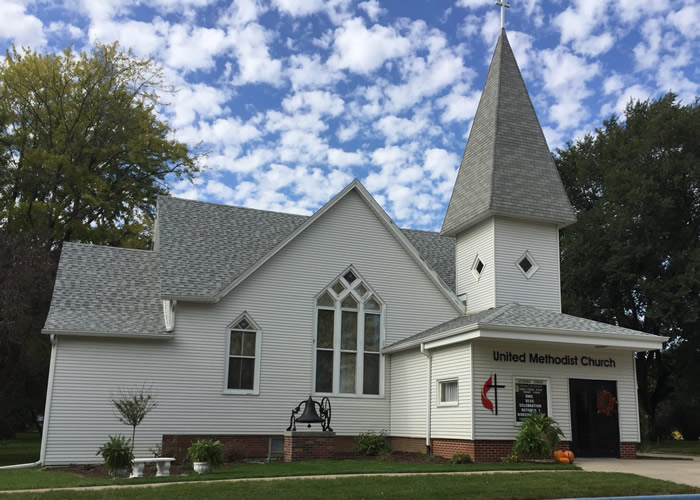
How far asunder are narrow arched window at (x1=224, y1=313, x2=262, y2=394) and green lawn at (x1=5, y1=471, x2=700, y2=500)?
27.4 ft

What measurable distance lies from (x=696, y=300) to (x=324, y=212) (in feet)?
64.8

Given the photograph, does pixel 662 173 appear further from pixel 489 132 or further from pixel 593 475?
pixel 593 475

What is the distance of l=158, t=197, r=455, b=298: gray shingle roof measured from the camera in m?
21.3

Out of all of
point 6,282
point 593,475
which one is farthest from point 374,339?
point 6,282

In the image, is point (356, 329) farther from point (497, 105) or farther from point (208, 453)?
point (497, 105)

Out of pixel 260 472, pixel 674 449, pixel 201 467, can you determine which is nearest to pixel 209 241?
pixel 201 467

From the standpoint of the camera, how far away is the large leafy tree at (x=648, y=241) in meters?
33.1

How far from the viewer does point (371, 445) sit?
21047mm

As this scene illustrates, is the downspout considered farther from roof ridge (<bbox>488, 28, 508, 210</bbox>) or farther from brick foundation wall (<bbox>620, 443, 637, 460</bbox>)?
brick foundation wall (<bbox>620, 443, 637, 460</bbox>)

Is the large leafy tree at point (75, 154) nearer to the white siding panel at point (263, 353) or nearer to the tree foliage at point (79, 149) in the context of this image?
the tree foliage at point (79, 149)

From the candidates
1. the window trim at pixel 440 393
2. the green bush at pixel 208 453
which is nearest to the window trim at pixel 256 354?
the green bush at pixel 208 453

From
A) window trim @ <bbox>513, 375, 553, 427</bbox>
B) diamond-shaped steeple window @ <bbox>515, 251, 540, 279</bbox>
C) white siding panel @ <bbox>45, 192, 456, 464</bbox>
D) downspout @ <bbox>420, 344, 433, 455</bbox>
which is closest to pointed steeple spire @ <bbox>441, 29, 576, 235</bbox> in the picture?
diamond-shaped steeple window @ <bbox>515, 251, 540, 279</bbox>

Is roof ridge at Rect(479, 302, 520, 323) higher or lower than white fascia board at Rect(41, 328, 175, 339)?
higher

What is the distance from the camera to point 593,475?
13906 millimetres
